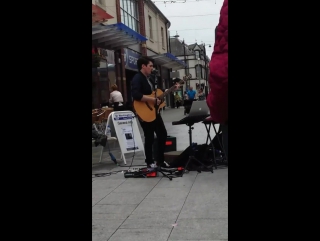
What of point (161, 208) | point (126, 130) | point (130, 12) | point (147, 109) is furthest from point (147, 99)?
point (130, 12)

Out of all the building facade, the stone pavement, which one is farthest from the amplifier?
the building facade

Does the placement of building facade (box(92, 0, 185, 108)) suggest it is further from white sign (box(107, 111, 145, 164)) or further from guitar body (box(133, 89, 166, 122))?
guitar body (box(133, 89, 166, 122))

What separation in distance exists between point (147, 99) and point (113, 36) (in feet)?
20.8

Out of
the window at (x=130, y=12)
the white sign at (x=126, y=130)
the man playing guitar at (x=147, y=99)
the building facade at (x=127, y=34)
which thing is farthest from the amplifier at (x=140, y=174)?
the window at (x=130, y=12)

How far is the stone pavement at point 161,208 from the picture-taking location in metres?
3.34

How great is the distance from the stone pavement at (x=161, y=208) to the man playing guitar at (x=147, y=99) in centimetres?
43

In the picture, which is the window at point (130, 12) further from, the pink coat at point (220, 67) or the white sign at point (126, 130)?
the pink coat at point (220, 67)

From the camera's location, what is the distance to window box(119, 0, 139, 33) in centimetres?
1445

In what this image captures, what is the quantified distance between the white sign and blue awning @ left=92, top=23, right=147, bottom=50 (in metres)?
3.43
